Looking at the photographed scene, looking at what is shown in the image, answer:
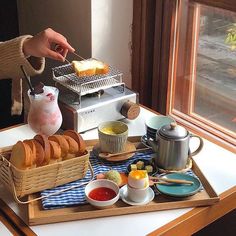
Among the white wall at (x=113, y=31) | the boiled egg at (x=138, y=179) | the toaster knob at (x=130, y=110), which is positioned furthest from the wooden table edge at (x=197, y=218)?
the white wall at (x=113, y=31)

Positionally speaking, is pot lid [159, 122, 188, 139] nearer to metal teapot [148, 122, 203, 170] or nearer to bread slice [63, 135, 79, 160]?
metal teapot [148, 122, 203, 170]

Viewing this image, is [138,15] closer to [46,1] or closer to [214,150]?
[46,1]

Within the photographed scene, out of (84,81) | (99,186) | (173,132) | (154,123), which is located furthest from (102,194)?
(84,81)

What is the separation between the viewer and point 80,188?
1.40 meters

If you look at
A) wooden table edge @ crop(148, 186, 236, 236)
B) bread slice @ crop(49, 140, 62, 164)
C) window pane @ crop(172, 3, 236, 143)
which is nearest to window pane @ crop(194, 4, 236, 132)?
window pane @ crop(172, 3, 236, 143)

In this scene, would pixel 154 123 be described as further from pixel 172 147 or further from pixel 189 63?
pixel 189 63

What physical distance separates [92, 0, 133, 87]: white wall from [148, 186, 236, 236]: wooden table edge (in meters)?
0.81

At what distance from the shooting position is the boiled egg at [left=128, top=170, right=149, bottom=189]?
4.37ft

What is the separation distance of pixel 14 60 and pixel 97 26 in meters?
0.41

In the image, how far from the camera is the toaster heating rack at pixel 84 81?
1.71 metres

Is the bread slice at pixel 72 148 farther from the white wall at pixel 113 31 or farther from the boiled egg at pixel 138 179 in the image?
the white wall at pixel 113 31

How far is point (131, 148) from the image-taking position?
1.58 m

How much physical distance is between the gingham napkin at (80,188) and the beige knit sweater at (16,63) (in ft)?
1.14

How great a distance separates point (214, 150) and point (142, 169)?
Result: 0.28 meters
